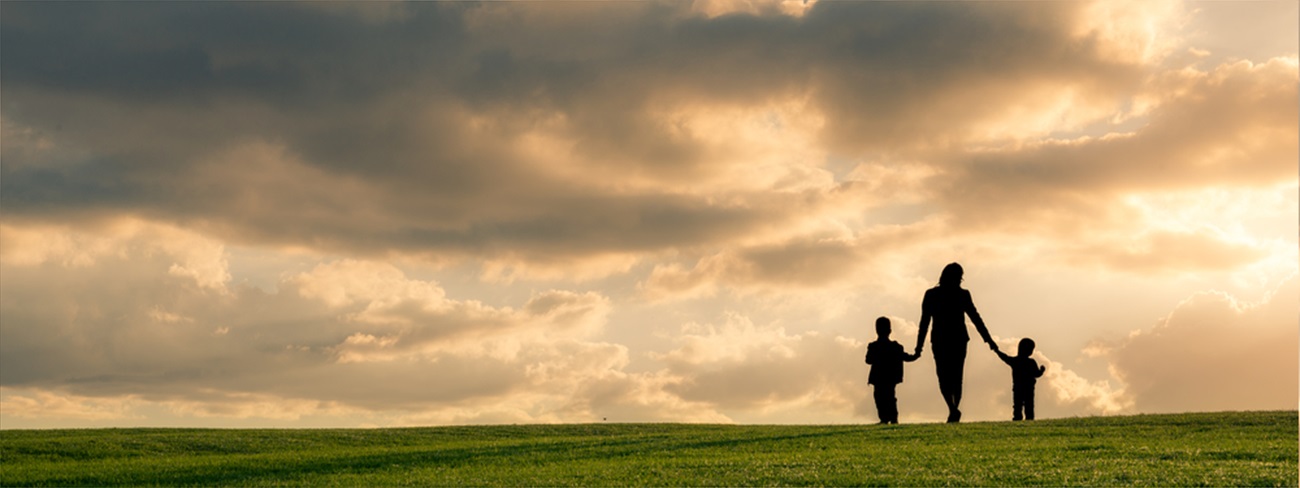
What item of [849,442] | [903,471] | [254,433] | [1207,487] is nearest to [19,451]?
[254,433]

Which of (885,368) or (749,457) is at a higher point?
(885,368)

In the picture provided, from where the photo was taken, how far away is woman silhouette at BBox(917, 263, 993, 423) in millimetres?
31297

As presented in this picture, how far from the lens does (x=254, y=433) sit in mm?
34969

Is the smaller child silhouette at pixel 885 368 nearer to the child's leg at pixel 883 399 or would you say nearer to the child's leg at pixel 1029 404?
the child's leg at pixel 883 399

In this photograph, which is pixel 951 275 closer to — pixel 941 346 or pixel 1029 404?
pixel 941 346

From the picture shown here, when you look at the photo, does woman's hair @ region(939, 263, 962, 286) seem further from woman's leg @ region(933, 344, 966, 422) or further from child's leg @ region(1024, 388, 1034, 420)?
child's leg @ region(1024, 388, 1034, 420)

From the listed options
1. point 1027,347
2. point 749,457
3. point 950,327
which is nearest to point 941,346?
point 950,327

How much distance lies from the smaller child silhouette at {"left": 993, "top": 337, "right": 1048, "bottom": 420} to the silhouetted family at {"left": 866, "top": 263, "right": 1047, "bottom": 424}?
86.6 inches

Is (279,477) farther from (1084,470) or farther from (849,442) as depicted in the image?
(1084,470)

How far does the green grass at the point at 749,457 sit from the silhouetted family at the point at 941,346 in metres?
2.52

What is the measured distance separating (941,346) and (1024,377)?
4424 mm

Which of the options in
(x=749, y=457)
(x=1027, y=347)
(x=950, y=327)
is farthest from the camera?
(x=1027, y=347)

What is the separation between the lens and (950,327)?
3131 centimetres

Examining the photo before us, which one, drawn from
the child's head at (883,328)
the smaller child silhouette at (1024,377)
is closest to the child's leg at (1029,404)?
the smaller child silhouette at (1024,377)
